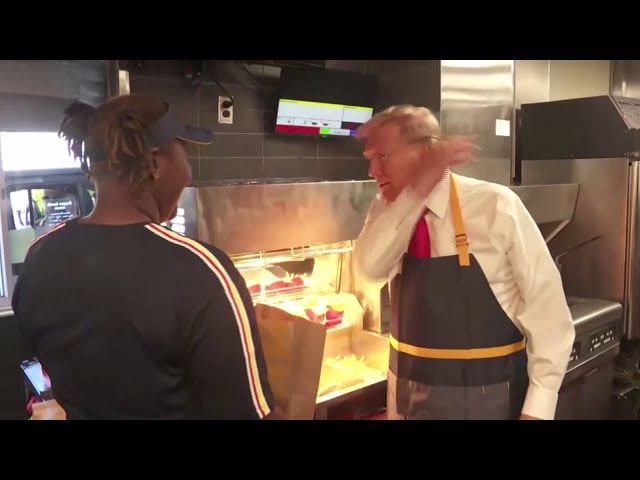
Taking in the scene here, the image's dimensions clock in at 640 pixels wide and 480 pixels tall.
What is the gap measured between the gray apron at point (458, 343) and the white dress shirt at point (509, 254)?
31 mm

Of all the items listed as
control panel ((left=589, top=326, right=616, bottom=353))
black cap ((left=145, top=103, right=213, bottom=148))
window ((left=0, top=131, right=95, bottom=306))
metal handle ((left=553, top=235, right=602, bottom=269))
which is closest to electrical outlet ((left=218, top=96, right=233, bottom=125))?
window ((left=0, top=131, right=95, bottom=306))

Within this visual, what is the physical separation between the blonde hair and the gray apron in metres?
0.18

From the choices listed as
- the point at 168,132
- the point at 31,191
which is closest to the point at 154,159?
the point at 168,132

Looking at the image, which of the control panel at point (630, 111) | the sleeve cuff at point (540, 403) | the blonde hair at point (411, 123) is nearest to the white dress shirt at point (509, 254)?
the sleeve cuff at point (540, 403)

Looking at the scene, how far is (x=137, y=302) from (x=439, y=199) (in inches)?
38.2

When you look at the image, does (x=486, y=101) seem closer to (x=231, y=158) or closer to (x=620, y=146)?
(x=620, y=146)

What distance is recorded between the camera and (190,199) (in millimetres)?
1837

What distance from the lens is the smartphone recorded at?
2.62 meters

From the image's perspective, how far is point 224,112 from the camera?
9.69 ft

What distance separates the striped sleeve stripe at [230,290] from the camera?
3.26 feet

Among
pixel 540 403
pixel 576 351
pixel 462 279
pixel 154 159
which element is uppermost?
pixel 154 159

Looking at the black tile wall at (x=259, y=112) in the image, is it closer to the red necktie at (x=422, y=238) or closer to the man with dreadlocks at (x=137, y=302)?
the red necktie at (x=422, y=238)

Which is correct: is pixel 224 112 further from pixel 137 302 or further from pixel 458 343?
pixel 137 302

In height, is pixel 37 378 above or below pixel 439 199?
below
